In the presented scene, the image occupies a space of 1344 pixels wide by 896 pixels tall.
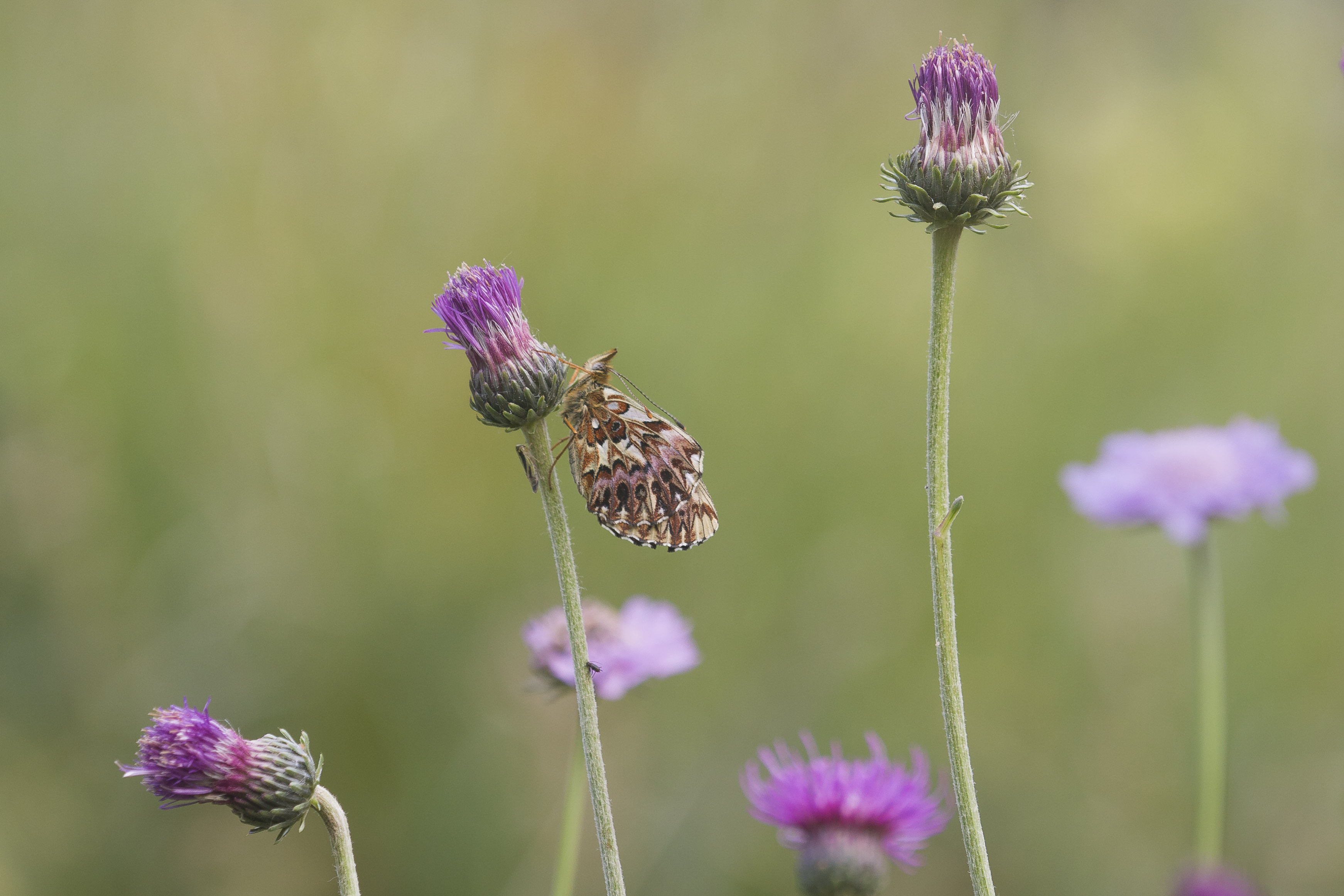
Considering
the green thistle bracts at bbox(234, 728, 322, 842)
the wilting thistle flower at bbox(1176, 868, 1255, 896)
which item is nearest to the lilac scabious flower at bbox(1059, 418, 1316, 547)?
the wilting thistle flower at bbox(1176, 868, 1255, 896)

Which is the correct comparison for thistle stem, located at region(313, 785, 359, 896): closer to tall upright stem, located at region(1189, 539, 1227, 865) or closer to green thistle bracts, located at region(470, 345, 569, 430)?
green thistle bracts, located at region(470, 345, 569, 430)

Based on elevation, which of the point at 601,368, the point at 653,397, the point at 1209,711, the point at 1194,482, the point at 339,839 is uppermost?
the point at 653,397

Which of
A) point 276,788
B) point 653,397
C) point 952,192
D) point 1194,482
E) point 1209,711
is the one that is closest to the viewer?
point 276,788

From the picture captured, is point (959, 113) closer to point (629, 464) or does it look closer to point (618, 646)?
point (629, 464)

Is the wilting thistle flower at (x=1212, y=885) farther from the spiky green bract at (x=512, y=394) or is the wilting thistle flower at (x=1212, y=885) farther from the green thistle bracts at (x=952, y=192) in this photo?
the spiky green bract at (x=512, y=394)

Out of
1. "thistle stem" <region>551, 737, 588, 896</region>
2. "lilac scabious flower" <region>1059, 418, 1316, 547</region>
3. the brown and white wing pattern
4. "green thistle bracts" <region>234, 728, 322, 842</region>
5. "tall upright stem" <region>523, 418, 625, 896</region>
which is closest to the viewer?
"tall upright stem" <region>523, 418, 625, 896</region>

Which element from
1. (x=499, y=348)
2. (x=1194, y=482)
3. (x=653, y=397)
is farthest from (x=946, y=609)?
(x=653, y=397)

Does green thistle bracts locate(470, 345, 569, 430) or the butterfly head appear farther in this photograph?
the butterfly head
